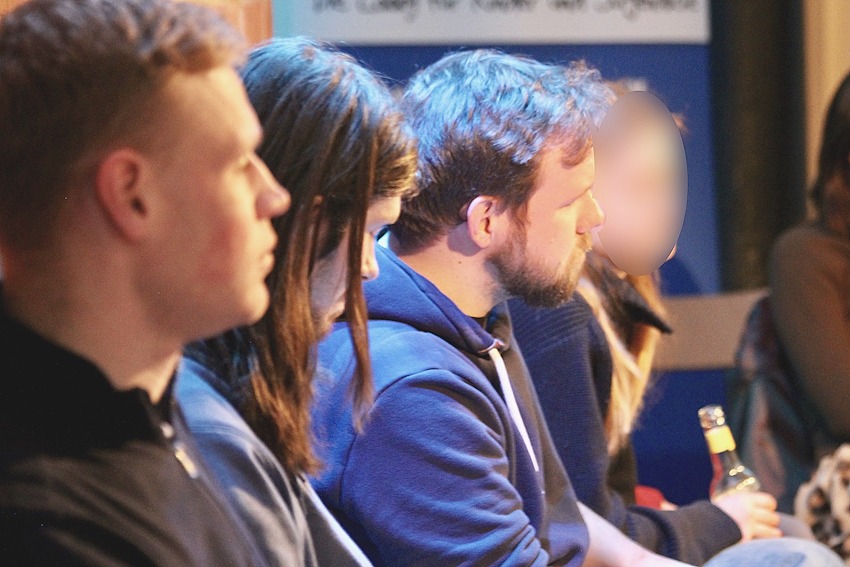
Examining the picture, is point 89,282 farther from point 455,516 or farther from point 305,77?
point 455,516

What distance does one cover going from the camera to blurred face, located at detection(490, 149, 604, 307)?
1619 mm

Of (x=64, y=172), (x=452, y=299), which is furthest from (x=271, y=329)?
(x=452, y=299)

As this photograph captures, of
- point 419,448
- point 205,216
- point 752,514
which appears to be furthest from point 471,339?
point 205,216

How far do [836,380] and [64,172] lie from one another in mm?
2044

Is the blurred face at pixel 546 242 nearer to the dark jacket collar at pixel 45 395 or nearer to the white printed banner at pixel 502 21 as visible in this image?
the dark jacket collar at pixel 45 395

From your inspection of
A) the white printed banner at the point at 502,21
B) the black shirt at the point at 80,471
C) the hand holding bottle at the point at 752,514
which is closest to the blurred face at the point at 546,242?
the hand holding bottle at the point at 752,514

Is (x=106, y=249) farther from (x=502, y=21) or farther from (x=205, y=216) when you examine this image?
(x=502, y=21)

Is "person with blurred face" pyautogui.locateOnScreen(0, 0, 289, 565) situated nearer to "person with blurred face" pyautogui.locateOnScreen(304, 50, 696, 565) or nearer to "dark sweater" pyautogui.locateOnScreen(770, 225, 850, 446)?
"person with blurred face" pyautogui.locateOnScreen(304, 50, 696, 565)

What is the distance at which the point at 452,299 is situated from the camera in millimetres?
1625

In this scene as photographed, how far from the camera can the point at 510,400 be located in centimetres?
159

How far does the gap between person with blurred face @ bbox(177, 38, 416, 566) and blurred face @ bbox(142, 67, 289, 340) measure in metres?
0.24

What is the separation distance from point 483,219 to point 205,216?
Answer: 33.8 inches

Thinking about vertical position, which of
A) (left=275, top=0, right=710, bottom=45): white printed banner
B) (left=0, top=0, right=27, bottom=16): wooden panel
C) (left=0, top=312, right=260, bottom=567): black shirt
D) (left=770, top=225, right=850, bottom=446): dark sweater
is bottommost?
(left=770, top=225, right=850, bottom=446): dark sweater

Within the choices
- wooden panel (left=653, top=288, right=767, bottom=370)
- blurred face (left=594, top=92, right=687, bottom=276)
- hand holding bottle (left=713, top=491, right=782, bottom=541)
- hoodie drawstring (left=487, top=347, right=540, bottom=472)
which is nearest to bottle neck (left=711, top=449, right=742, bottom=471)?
A: hand holding bottle (left=713, top=491, right=782, bottom=541)
